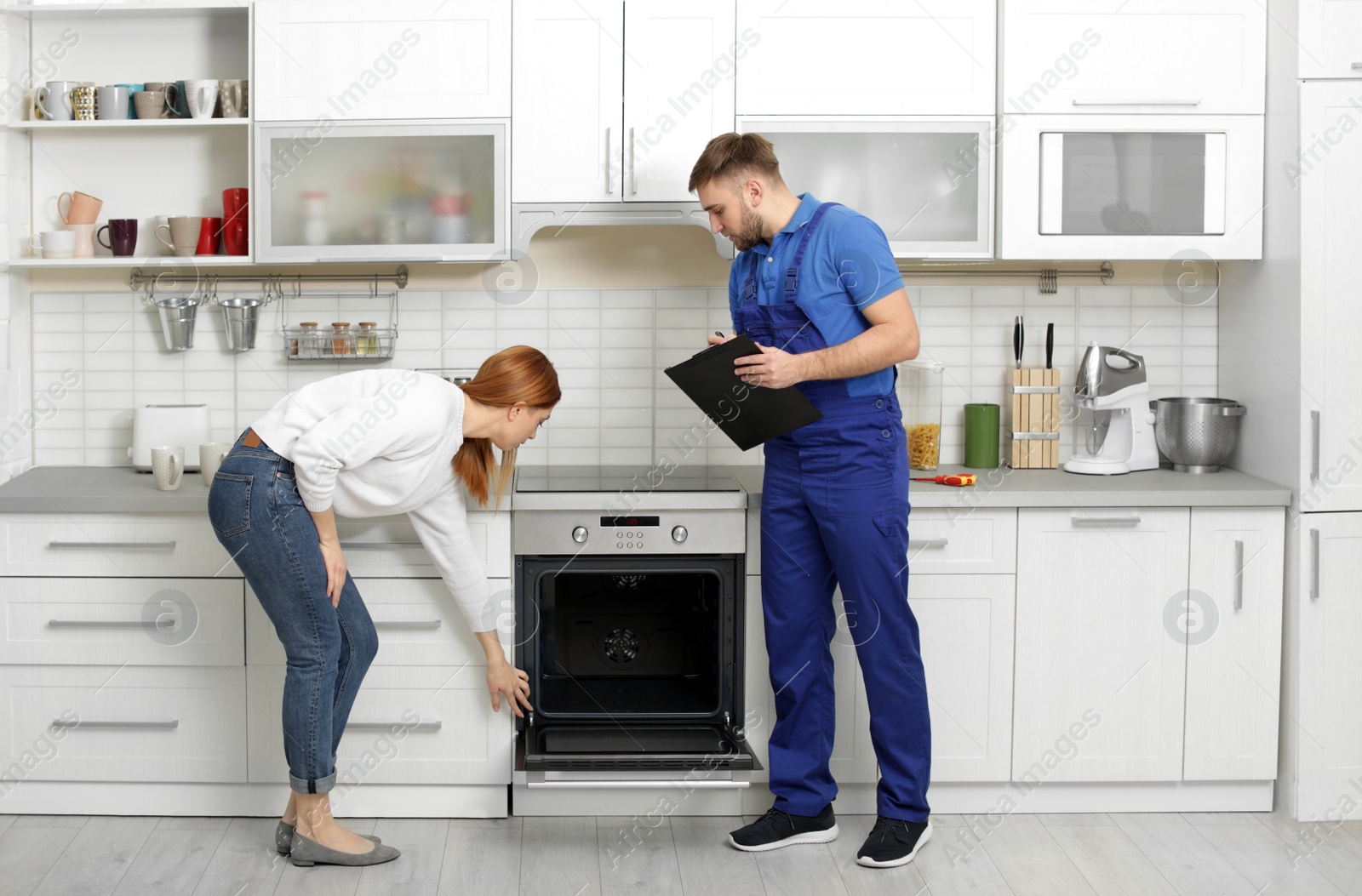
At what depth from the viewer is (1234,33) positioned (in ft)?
9.29

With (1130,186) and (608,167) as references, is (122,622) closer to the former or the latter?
(608,167)

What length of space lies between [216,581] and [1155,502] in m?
2.09

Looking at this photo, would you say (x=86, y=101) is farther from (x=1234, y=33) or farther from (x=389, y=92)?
(x=1234, y=33)

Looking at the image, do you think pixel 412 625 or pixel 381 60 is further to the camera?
pixel 381 60

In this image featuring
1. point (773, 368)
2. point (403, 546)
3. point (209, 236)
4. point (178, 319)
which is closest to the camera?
point (773, 368)

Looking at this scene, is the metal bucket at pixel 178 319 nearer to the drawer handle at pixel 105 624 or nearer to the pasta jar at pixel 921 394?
the drawer handle at pixel 105 624

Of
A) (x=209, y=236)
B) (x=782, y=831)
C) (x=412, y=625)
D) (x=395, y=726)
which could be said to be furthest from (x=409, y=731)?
(x=209, y=236)

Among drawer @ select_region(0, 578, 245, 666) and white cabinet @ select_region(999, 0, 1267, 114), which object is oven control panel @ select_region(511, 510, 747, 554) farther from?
white cabinet @ select_region(999, 0, 1267, 114)

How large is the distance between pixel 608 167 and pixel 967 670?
1.42m

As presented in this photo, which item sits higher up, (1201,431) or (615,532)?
(1201,431)

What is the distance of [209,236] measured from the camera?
299 centimetres

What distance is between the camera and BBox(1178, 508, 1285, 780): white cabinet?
2730 mm

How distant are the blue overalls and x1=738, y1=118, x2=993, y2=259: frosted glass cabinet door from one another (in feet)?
1.64

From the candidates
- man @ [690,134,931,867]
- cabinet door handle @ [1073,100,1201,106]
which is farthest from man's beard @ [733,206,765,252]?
cabinet door handle @ [1073,100,1201,106]
